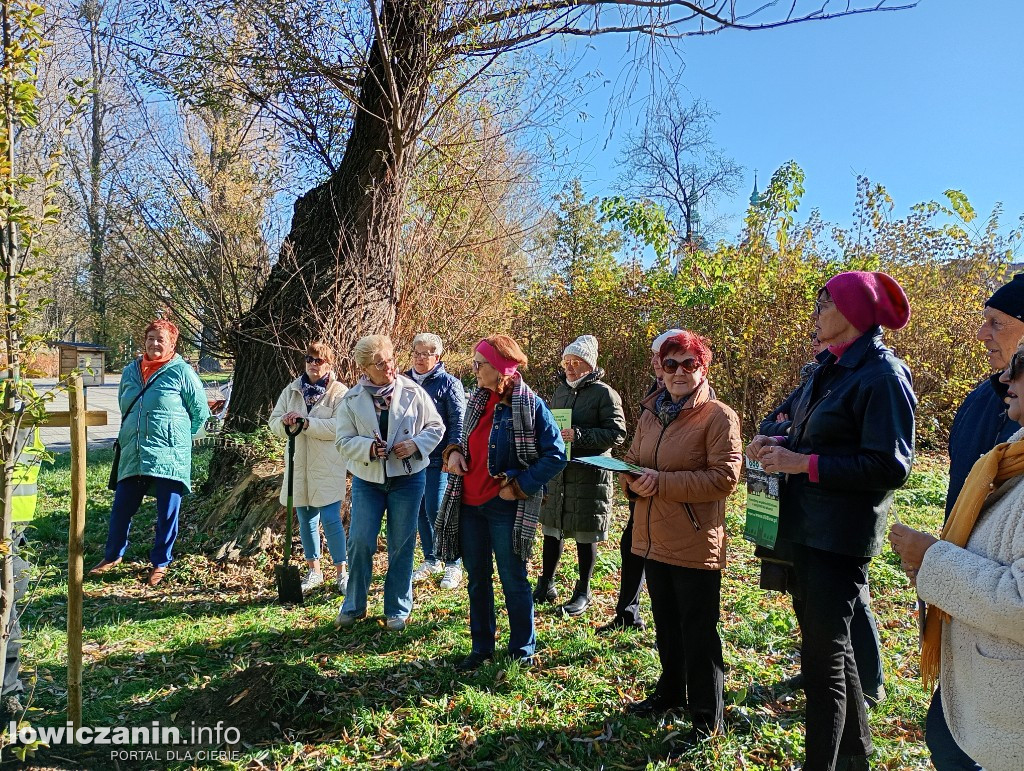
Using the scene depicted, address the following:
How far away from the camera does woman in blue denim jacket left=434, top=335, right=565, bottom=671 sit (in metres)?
3.83

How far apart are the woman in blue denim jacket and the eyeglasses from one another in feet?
2.93

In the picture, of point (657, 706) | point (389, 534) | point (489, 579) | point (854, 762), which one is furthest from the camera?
point (389, 534)

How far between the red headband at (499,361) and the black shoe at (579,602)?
6.06 feet

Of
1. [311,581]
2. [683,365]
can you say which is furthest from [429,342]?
[683,365]

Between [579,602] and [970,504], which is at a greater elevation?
[970,504]

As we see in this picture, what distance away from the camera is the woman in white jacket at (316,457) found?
530 cm

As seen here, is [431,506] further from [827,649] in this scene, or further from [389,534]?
[827,649]

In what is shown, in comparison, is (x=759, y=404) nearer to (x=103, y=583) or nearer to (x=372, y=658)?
(x=372, y=658)

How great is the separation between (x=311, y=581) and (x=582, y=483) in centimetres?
236

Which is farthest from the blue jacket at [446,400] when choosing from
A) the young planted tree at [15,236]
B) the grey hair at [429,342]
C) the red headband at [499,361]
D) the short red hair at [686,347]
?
the young planted tree at [15,236]

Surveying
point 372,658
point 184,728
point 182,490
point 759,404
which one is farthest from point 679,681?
point 759,404

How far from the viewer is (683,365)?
325 cm

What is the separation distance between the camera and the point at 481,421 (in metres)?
4.01

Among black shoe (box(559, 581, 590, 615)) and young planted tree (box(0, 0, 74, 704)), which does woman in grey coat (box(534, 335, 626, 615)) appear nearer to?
black shoe (box(559, 581, 590, 615))
